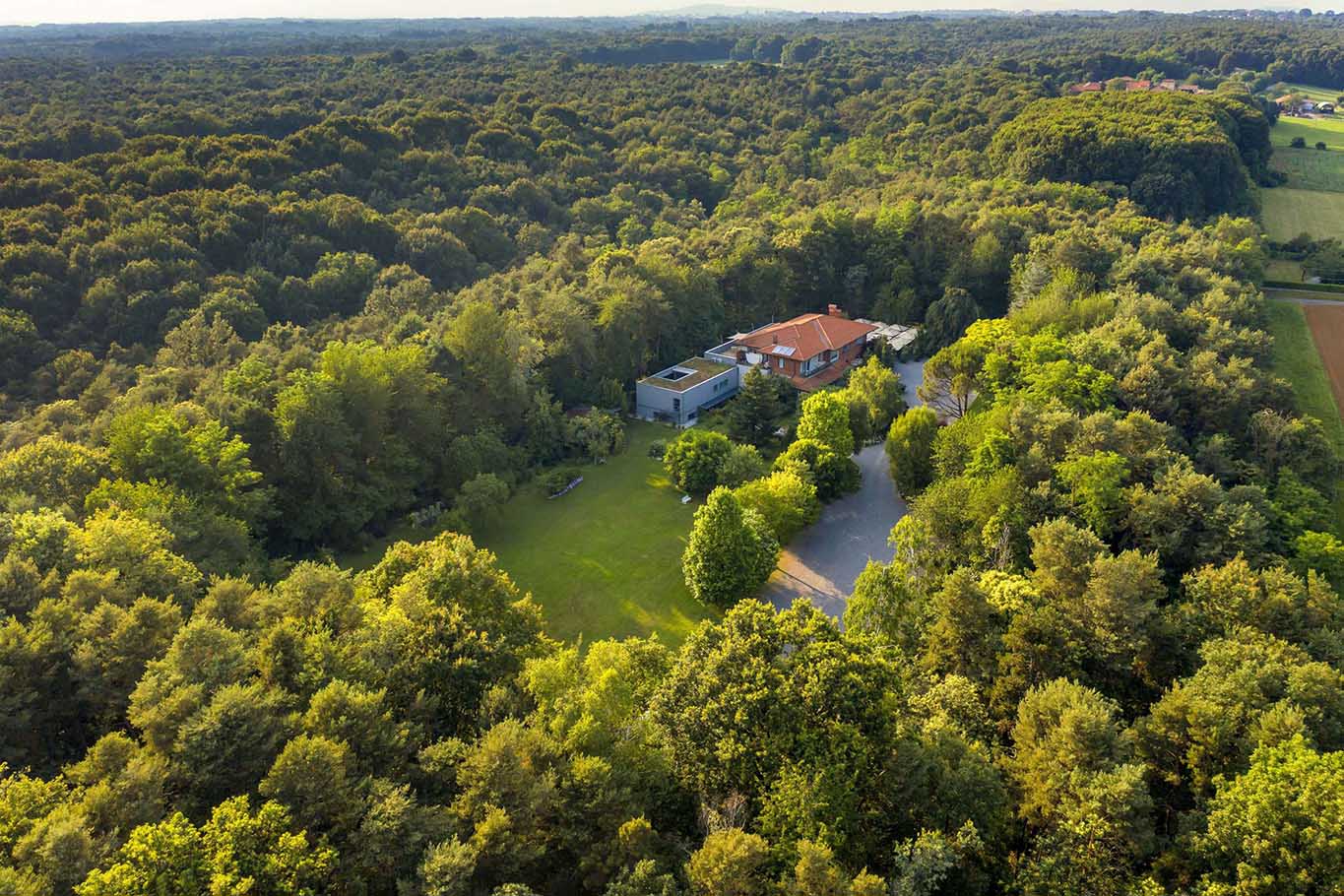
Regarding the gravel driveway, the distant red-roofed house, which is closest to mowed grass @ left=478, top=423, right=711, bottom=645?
the gravel driveway

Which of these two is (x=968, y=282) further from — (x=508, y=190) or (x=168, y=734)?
(x=168, y=734)

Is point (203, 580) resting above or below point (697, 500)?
above

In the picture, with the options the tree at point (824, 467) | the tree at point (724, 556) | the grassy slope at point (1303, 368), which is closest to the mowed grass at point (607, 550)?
the tree at point (724, 556)

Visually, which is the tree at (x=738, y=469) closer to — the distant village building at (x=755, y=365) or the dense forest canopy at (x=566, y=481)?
the dense forest canopy at (x=566, y=481)

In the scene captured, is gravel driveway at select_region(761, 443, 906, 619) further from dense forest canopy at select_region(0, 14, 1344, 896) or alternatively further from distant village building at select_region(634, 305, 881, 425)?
distant village building at select_region(634, 305, 881, 425)

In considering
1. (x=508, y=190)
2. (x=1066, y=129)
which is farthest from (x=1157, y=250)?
(x=508, y=190)

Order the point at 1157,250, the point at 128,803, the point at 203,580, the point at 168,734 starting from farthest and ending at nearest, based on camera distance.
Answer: the point at 1157,250
the point at 203,580
the point at 168,734
the point at 128,803

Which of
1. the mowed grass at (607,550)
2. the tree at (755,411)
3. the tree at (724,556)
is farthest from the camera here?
the tree at (755,411)
